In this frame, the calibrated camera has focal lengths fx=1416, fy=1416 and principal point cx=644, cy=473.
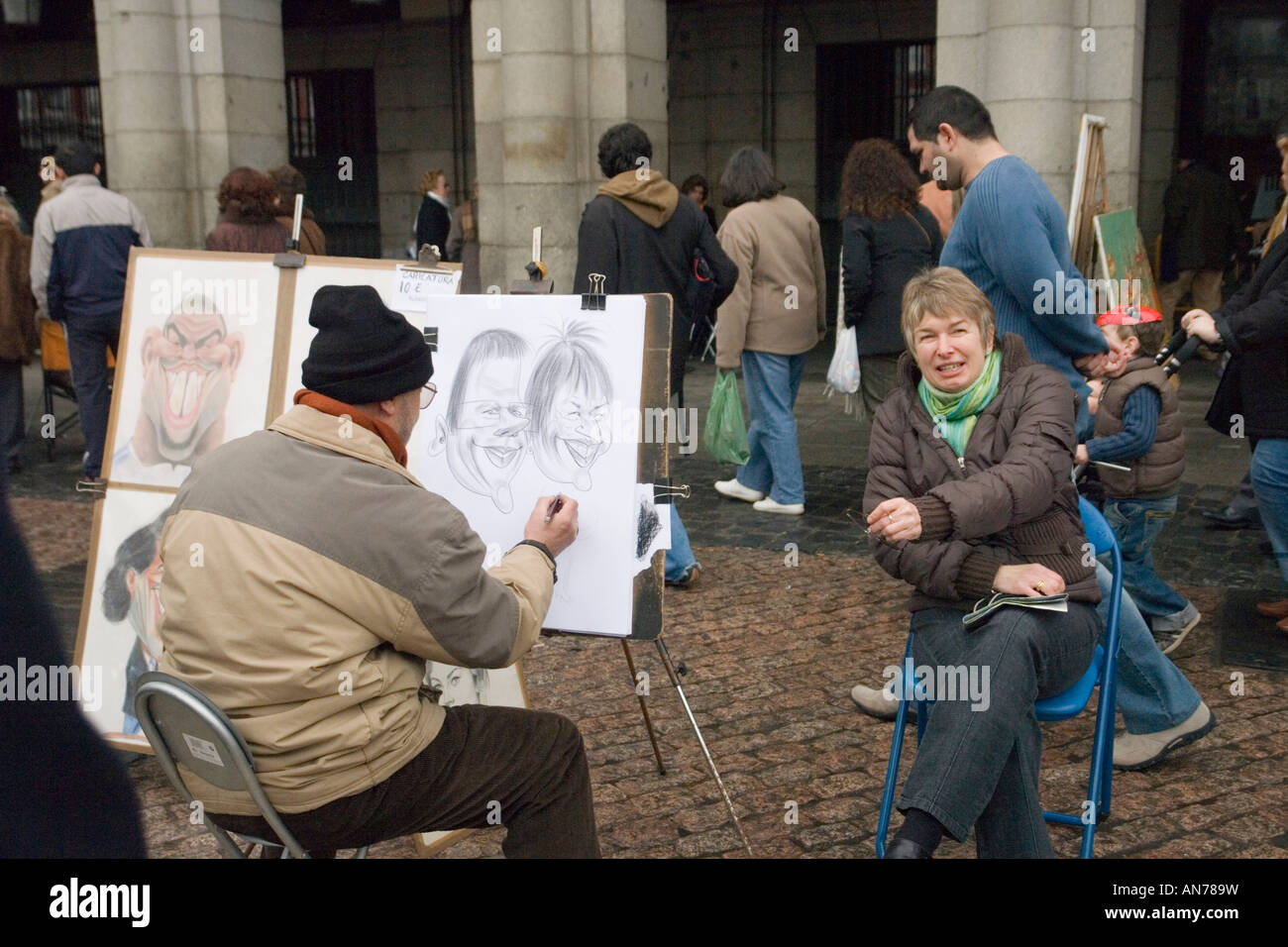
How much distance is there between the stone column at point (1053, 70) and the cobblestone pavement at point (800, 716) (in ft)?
8.82

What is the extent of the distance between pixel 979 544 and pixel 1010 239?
1.25m

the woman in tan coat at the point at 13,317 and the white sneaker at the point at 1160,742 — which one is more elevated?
the woman in tan coat at the point at 13,317

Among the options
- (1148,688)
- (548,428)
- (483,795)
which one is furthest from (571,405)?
(1148,688)

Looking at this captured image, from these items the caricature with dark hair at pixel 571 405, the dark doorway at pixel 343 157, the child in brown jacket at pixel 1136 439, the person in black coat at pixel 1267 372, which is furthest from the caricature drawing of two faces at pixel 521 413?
the dark doorway at pixel 343 157

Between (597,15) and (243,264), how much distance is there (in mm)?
6615

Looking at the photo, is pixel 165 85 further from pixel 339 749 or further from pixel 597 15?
pixel 339 749

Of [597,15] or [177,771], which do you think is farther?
[597,15]

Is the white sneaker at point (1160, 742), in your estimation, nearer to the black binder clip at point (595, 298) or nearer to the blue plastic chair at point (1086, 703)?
the blue plastic chair at point (1086, 703)

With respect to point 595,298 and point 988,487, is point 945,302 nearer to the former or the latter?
point 988,487

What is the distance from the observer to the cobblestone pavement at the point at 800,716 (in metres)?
3.91

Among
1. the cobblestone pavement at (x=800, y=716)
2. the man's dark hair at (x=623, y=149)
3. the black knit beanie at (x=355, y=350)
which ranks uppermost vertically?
the man's dark hair at (x=623, y=149)

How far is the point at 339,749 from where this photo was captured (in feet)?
8.89

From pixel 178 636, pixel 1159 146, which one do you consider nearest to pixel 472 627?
pixel 178 636

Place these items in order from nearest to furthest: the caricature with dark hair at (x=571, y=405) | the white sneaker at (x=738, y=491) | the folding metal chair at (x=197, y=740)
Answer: the folding metal chair at (x=197, y=740)
the caricature with dark hair at (x=571, y=405)
the white sneaker at (x=738, y=491)
